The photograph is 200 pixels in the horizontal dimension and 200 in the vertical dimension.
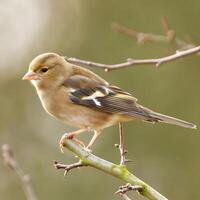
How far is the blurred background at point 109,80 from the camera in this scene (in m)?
11.4

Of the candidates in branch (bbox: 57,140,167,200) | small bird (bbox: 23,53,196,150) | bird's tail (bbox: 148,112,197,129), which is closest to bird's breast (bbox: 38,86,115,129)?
small bird (bbox: 23,53,196,150)

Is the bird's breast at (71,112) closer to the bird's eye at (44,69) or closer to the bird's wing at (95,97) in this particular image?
the bird's wing at (95,97)

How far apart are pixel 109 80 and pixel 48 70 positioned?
673 cm

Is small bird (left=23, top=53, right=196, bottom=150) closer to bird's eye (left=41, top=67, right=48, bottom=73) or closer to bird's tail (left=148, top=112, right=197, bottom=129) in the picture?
bird's eye (left=41, top=67, right=48, bottom=73)

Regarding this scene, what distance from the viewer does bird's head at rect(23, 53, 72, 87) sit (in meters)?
5.20

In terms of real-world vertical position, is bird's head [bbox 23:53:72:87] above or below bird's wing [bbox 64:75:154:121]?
above

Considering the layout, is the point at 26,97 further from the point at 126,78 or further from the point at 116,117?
the point at 116,117

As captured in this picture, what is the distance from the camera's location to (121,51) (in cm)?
1173

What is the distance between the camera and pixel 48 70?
5320mm

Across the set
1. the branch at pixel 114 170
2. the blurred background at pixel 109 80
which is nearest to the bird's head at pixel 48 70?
the branch at pixel 114 170

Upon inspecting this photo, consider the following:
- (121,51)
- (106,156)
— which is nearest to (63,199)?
(106,156)

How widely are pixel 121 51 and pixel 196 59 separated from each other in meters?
1.48

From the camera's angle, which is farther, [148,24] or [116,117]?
[148,24]

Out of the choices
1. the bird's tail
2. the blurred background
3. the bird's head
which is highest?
the bird's head
